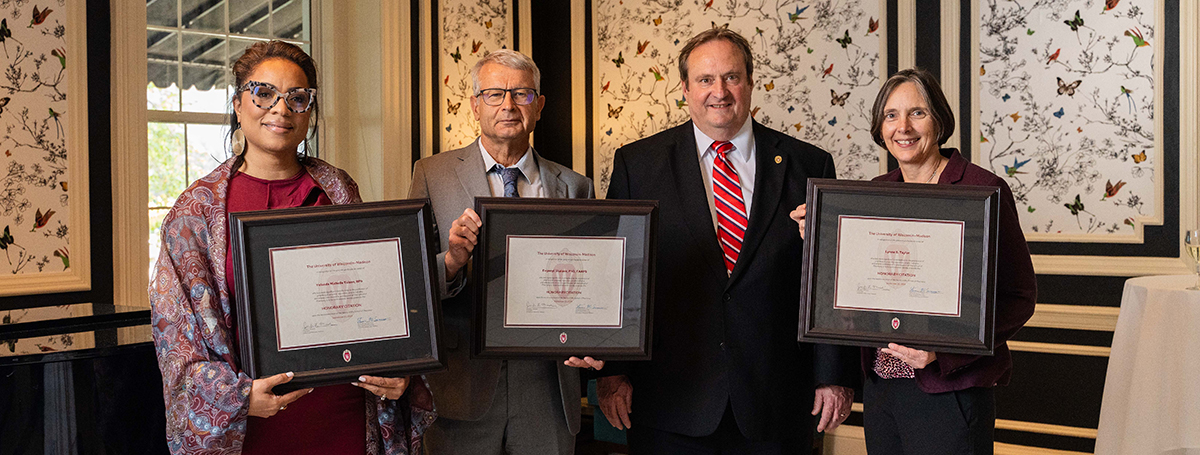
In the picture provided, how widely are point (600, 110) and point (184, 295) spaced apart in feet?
11.8

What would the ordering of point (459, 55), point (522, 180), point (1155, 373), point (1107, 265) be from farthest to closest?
point (459, 55) → point (1107, 265) → point (1155, 373) → point (522, 180)

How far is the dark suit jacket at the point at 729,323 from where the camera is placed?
2025 millimetres

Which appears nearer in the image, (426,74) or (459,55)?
(426,74)

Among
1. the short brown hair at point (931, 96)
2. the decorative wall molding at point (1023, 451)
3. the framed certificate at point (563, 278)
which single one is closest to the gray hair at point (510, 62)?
the framed certificate at point (563, 278)

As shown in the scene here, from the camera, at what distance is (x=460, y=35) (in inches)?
182

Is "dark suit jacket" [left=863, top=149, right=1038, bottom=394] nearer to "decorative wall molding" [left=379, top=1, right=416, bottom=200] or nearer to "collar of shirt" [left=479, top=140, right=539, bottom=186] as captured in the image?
"collar of shirt" [left=479, top=140, right=539, bottom=186]

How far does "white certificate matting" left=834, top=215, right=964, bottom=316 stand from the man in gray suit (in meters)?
0.73

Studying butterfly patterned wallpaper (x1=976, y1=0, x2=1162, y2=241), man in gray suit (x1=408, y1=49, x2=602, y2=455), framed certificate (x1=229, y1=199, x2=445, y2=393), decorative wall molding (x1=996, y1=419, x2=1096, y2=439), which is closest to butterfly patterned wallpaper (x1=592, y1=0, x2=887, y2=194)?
butterfly patterned wallpaper (x1=976, y1=0, x2=1162, y2=241)

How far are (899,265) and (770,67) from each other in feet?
9.07

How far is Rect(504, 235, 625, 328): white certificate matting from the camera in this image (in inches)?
71.6

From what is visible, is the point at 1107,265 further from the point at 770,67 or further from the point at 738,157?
the point at 738,157

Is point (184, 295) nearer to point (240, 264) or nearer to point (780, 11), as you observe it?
point (240, 264)

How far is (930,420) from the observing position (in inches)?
74.2

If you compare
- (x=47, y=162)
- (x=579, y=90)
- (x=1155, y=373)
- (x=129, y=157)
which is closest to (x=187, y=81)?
(x=129, y=157)
